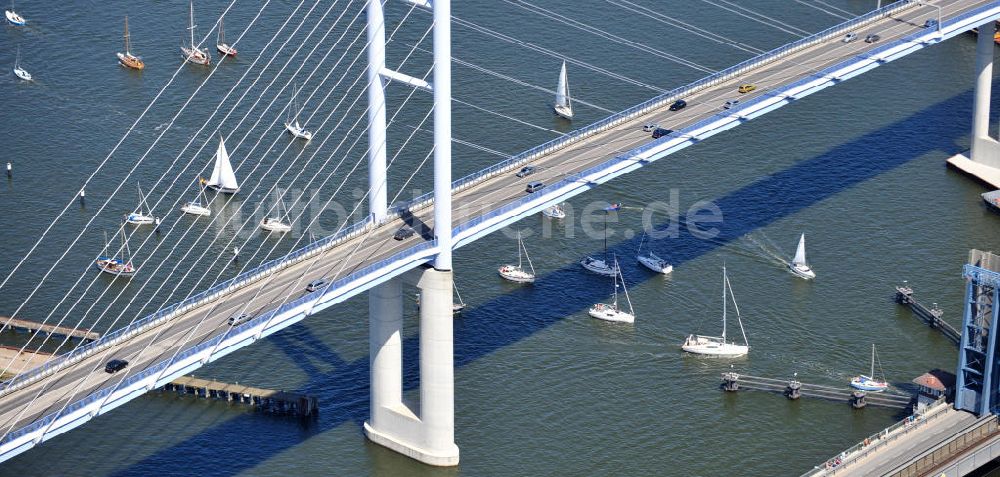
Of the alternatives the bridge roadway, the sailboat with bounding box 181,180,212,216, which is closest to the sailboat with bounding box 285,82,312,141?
the sailboat with bounding box 181,180,212,216

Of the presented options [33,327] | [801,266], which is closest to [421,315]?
[33,327]

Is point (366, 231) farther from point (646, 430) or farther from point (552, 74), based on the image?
point (552, 74)

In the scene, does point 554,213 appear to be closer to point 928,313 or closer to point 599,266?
point 599,266

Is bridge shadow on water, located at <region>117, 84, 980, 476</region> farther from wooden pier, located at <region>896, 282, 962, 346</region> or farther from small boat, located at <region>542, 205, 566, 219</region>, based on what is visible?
wooden pier, located at <region>896, 282, 962, 346</region>

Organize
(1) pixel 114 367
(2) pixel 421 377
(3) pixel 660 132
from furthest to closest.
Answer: (3) pixel 660 132, (2) pixel 421 377, (1) pixel 114 367

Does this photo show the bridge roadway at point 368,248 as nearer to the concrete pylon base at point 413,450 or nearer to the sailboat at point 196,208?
the concrete pylon base at point 413,450

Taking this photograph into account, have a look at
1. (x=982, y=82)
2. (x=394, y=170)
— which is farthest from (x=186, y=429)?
(x=982, y=82)
